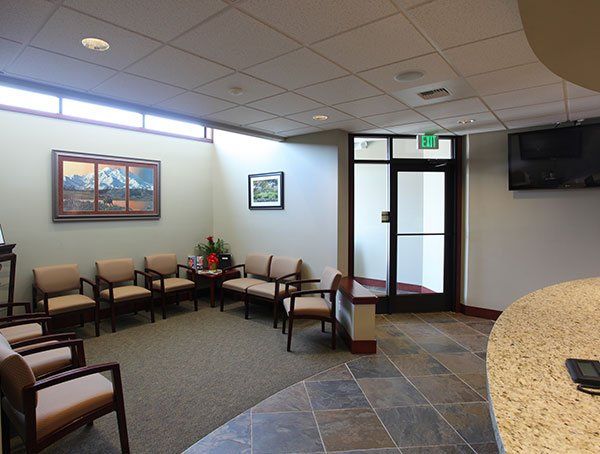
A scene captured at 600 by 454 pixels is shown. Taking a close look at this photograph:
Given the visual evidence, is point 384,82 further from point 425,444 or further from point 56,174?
point 56,174

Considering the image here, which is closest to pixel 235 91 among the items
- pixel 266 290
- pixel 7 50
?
pixel 7 50

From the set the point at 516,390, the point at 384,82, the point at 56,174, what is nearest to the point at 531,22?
the point at 384,82

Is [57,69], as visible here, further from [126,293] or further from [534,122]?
[534,122]

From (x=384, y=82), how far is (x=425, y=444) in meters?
2.79

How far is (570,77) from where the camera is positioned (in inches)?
86.4

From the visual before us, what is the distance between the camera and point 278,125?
4.55m

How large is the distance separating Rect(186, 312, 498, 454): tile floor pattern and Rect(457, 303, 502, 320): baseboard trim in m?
1.31

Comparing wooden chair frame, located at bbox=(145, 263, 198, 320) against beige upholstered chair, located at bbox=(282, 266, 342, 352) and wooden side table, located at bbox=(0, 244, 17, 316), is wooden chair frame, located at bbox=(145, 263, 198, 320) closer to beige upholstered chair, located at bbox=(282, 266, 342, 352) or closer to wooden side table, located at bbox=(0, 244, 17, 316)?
wooden side table, located at bbox=(0, 244, 17, 316)

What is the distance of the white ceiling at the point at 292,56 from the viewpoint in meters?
1.93

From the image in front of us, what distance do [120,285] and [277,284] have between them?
95.3 inches

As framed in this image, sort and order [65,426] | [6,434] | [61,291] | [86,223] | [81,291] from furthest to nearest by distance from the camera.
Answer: [86,223] < [81,291] < [61,291] < [6,434] < [65,426]

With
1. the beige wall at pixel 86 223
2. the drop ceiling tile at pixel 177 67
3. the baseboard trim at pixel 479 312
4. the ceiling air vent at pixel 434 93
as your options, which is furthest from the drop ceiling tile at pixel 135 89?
the baseboard trim at pixel 479 312

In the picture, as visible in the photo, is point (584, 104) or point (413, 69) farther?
point (584, 104)

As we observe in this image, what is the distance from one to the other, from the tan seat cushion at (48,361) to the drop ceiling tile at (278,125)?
125 inches
